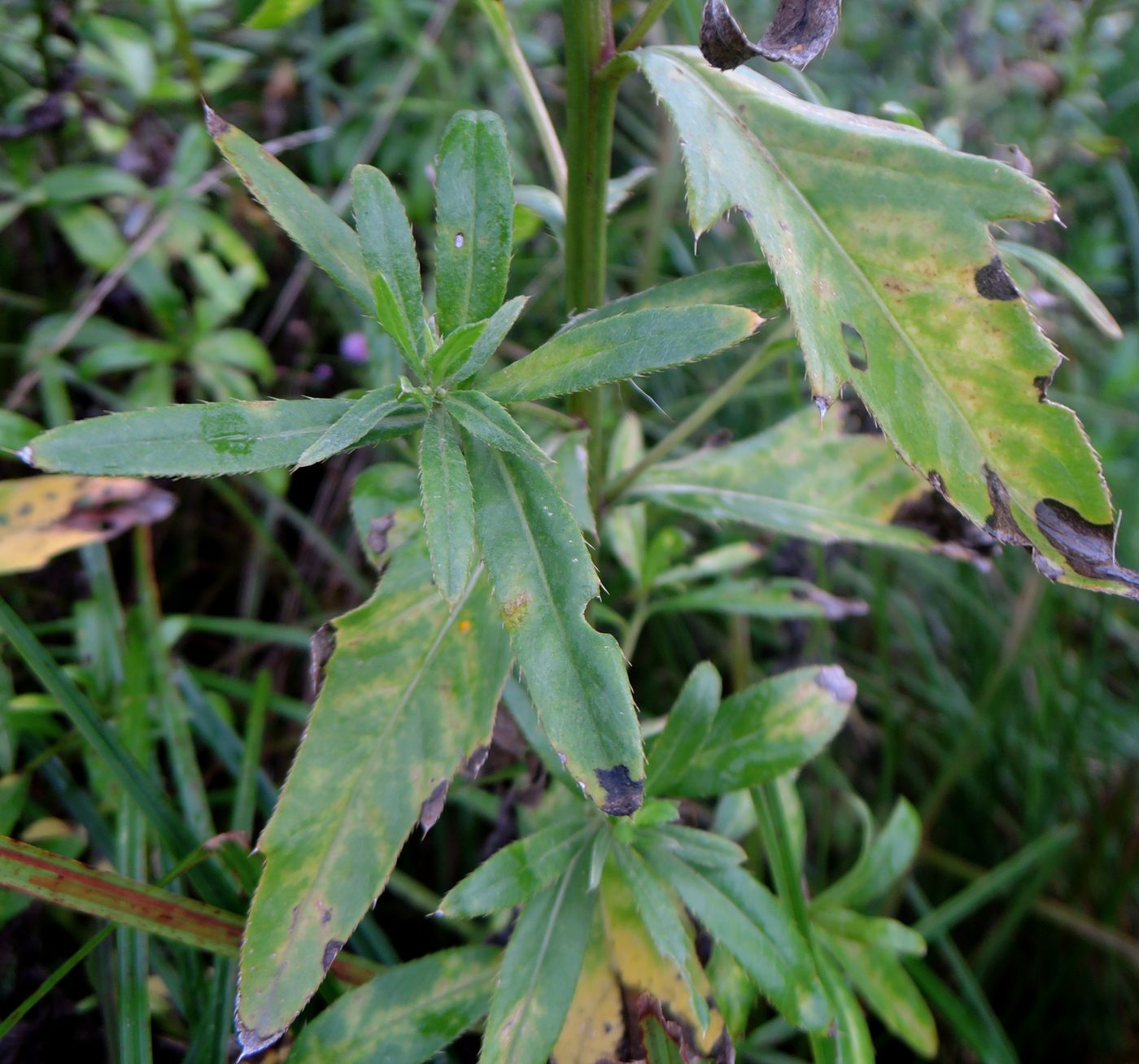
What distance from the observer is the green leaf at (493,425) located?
2.45 feet

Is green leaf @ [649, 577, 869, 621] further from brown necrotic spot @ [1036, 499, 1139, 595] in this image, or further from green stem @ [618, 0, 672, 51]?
green stem @ [618, 0, 672, 51]

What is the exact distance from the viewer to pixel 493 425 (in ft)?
2.49

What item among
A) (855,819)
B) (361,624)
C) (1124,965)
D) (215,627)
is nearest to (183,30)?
(215,627)

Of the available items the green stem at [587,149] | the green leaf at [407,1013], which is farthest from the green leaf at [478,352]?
the green leaf at [407,1013]

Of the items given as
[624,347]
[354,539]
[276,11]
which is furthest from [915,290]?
[354,539]

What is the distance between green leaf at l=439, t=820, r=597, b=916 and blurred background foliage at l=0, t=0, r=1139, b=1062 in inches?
11.7

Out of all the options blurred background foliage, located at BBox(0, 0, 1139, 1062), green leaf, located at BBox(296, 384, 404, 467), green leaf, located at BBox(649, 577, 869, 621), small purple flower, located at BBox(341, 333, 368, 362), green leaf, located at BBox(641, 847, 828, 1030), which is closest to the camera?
green leaf, located at BBox(296, 384, 404, 467)

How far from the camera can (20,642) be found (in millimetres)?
1020

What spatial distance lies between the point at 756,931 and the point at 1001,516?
50cm

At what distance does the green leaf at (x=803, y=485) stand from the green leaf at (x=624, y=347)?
379 mm

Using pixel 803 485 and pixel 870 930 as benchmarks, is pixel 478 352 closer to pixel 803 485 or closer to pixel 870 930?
pixel 803 485

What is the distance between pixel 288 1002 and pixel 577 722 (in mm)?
369

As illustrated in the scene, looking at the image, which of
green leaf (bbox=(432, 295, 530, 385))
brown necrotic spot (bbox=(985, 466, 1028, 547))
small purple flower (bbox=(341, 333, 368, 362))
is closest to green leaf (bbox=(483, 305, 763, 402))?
green leaf (bbox=(432, 295, 530, 385))

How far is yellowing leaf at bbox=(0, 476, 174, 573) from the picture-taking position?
1.24 meters
